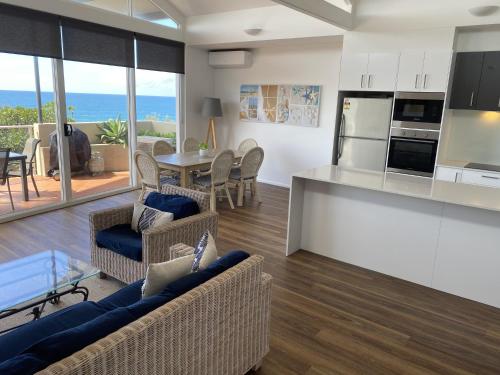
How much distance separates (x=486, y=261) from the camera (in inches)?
112

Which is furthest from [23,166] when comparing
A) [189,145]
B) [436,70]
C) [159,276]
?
[436,70]

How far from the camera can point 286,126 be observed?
Result: 655 cm

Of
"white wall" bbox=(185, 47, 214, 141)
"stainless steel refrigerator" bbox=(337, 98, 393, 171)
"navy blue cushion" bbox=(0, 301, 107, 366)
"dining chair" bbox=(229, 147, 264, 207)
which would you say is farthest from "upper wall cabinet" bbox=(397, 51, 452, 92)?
"navy blue cushion" bbox=(0, 301, 107, 366)

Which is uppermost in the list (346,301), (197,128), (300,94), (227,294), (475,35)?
(475,35)

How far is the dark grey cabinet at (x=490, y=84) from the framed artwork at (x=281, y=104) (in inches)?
96.6

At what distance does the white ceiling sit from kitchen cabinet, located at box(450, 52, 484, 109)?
9.26 ft

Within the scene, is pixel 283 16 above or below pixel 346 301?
above

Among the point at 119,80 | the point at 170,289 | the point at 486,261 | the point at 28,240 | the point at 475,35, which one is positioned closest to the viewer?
the point at 170,289

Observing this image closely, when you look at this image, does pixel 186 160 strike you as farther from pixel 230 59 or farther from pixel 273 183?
pixel 230 59

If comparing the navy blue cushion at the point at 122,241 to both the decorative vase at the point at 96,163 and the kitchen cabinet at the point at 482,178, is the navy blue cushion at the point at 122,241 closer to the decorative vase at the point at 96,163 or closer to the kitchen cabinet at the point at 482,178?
the decorative vase at the point at 96,163

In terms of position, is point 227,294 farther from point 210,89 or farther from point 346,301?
point 210,89

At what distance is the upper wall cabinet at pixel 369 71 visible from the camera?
4.59 metres

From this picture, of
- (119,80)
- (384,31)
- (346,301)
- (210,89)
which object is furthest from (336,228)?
(210,89)

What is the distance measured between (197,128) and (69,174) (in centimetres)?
270
